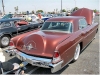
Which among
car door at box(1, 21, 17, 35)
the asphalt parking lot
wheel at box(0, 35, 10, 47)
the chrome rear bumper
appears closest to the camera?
the chrome rear bumper

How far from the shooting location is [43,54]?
331 centimetres

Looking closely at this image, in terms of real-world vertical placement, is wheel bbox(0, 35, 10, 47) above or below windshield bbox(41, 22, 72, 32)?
below

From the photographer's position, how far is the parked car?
6418 millimetres

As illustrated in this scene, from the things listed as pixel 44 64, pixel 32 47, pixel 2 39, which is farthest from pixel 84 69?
pixel 2 39

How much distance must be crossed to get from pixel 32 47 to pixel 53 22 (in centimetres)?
171

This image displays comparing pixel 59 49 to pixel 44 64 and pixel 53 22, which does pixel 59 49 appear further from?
pixel 53 22

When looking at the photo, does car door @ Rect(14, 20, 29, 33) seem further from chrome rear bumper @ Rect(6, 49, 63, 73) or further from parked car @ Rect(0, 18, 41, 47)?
chrome rear bumper @ Rect(6, 49, 63, 73)

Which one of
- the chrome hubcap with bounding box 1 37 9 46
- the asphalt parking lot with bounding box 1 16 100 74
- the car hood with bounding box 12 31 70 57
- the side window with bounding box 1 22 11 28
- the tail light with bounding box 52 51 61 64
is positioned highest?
the side window with bounding box 1 22 11 28

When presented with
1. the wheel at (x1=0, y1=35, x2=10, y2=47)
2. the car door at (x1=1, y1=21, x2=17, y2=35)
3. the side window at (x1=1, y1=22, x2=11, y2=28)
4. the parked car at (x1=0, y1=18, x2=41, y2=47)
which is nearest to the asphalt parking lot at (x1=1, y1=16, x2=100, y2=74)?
the wheel at (x1=0, y1=35, x2=10, y2=47)

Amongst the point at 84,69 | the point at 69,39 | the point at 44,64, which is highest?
the point at 69,39

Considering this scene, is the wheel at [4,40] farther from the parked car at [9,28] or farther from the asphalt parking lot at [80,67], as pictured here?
the asphalt parking lot at [80,67]

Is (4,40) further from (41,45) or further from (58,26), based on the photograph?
(41,45)

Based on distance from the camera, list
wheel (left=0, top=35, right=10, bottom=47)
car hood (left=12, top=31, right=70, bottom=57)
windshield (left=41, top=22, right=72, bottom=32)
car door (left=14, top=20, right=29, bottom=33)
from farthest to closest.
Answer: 1. car door (left=14, top=20, right=29, bottom=33)
2. wheel (left=0, top=35, right=10, bottom=47)
3. windshield (left=41, top=22, right=72, bottom=32)
4. car hood (left=12, top=31, right=70, bottom=57)

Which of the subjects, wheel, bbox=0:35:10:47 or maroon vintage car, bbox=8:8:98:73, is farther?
wheel, bbox=0:35:10:47
